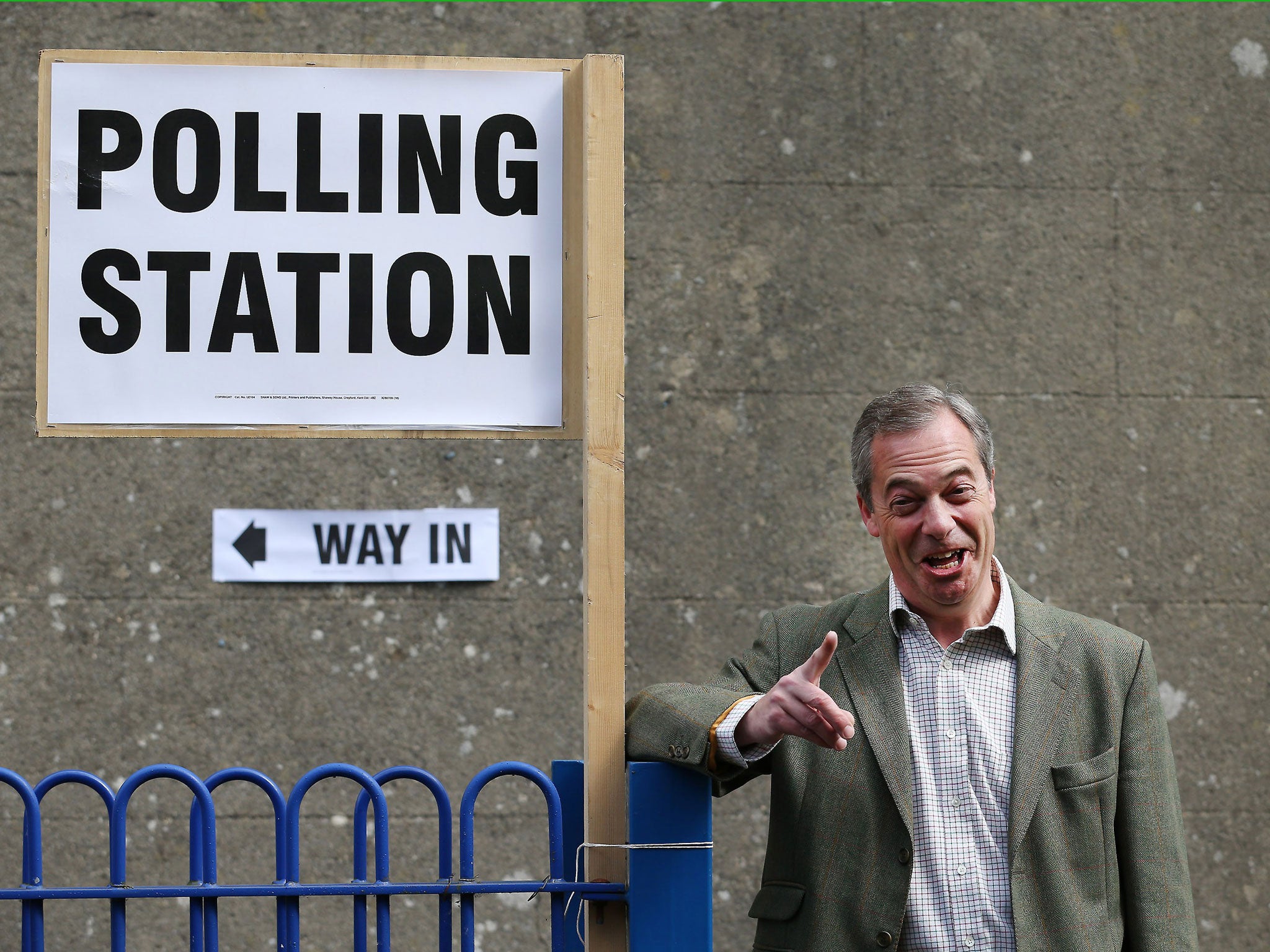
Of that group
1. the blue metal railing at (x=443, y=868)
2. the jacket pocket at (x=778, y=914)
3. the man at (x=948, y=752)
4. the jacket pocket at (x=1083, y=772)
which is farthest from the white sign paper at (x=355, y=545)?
the jacket pocket at (x=1083, y=772)

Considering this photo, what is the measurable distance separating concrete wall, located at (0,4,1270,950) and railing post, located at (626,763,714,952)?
2638 millimetres

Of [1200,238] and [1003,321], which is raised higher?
[1200,238]

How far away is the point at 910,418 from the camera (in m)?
2.47

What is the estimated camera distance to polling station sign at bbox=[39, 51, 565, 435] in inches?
95.7

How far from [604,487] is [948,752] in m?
0.77

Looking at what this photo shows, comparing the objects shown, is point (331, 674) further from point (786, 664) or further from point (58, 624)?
point (786, 664)

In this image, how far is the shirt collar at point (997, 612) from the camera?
244 cm

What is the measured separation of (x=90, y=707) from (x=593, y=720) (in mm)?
3145

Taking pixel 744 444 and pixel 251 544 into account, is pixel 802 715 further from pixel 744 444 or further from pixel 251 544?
pixel 251 544

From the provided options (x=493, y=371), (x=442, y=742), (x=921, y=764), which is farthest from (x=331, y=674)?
(x=921, y=764)

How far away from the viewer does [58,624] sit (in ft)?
15.9

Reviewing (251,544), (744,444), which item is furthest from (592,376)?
(251,544)

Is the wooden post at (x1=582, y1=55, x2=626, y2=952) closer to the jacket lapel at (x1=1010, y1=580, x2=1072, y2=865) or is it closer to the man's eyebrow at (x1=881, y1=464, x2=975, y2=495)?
the man's eyebrow at (x1=881, y1=464, x2=975, y2=495)

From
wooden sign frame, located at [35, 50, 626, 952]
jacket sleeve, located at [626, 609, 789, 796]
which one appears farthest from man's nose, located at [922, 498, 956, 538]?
wooden sign frame, located at [35, 50, 626, 952]
